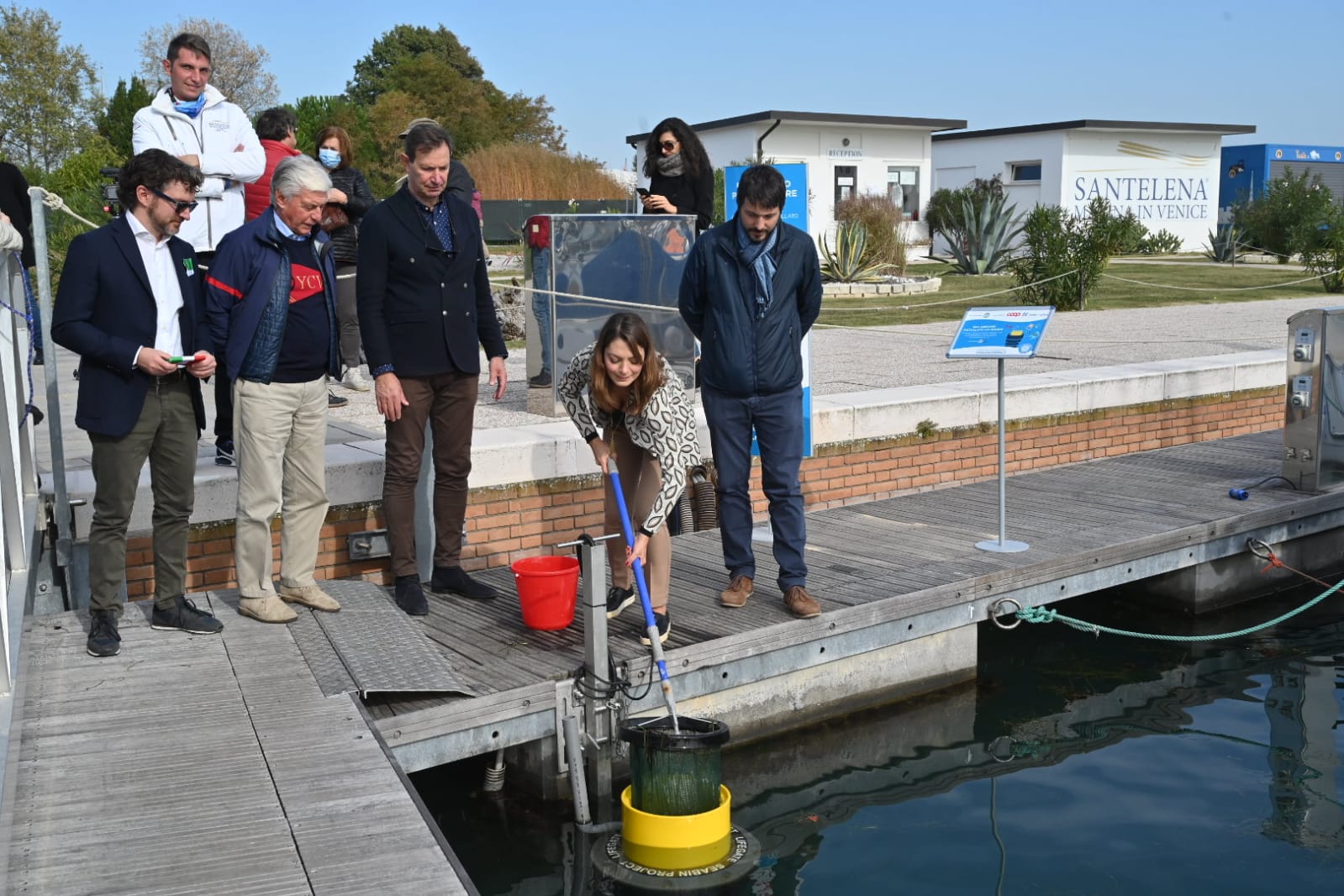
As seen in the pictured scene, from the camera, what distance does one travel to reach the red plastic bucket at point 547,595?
5652 mm

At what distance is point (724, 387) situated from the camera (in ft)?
18.9

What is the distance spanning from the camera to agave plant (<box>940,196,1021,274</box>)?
24.5 meters

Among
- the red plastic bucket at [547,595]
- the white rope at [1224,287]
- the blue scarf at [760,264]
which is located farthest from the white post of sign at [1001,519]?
the white rope at [1224,287]

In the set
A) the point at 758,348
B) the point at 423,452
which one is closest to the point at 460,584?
the point at 423,452

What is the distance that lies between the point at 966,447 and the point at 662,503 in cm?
433

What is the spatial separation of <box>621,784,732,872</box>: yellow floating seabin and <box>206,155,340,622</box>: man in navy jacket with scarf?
1.74m

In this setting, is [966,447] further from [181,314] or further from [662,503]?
[181,314]

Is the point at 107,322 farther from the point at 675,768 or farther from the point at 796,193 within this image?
the point at 796,193

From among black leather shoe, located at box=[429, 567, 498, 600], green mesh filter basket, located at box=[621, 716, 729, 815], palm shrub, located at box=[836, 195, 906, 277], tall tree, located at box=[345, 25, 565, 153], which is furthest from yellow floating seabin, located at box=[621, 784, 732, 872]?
tall tree, located at box=[345, 25, 565, 153]

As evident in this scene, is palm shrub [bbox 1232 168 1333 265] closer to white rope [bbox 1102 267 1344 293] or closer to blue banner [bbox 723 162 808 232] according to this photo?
white rope [bbox 1102 267 1344 293]

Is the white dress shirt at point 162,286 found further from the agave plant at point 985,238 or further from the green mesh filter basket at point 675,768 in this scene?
the agave plant at point 985,238

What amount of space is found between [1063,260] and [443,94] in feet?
138

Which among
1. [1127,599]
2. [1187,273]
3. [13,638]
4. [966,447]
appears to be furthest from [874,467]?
[1187,273]

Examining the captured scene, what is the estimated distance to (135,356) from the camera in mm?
4762
